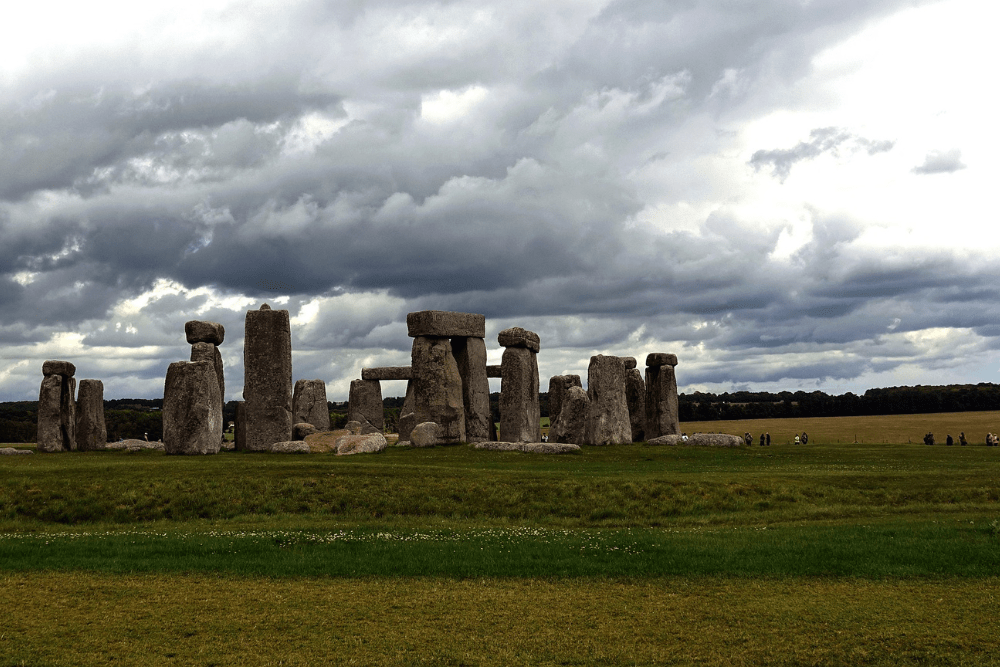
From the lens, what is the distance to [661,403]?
131 ft

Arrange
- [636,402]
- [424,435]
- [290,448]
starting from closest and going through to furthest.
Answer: [290,448], [424,435], [636,402]

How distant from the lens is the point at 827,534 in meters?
16.2

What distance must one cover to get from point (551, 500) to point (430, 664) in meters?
11.9

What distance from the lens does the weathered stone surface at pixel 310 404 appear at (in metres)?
44.5

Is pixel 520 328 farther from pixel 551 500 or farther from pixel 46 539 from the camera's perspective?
pixel 46 539

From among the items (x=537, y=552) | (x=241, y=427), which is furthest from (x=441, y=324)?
(x=537, y=552)

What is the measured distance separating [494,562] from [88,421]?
29.4 metres

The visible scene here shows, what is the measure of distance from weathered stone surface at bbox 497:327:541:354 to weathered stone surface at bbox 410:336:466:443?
2.96 m

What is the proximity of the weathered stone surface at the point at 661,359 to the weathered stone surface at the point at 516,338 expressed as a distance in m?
7.07

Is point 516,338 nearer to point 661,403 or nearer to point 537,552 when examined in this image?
point 661,403

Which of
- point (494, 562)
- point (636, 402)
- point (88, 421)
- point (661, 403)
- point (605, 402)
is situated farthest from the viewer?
point (636, 402)

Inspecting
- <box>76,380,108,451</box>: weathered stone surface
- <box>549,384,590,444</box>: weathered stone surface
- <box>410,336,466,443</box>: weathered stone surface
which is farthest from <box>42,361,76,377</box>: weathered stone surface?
<box>549,384,590,444</box>: weathered stone surface

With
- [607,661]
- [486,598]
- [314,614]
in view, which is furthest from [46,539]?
[607,661]

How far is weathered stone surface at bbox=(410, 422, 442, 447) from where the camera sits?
1277 inches
